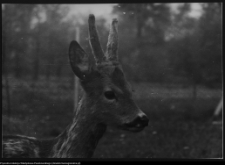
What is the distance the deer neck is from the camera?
219cm

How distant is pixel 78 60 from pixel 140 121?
66 cm

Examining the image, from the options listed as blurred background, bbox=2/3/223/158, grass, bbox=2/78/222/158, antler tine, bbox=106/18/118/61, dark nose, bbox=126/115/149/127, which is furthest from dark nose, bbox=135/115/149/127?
grass, bbox=2/78/222/158

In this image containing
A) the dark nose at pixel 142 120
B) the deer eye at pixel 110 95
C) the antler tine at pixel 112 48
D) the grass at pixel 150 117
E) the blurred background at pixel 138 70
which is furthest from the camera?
the blurred background at pixel 138 70

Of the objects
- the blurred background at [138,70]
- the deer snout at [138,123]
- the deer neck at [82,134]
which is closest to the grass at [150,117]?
the blurred background at [138,70]

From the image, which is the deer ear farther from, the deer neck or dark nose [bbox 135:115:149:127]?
dark nose [bbox 135:115:149:127]

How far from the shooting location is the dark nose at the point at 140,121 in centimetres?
204

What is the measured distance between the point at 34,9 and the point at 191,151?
281 centimetres

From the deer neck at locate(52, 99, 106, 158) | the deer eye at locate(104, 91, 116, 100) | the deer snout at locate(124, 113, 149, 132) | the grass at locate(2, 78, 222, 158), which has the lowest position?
the grass at locate(2, 78, 222, 158)

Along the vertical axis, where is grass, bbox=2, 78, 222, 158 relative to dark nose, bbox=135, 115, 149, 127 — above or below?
below

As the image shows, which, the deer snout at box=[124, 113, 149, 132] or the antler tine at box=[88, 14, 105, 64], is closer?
the deer snout at box=[124, 113, 149, 132]

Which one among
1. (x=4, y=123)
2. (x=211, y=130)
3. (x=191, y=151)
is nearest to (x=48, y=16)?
(x=4, y=123)

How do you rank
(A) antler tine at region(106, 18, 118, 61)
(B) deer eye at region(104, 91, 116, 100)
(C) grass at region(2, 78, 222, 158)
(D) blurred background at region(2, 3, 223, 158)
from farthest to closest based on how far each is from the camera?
(D) blurred background at region(2, 3, 223, 158)
(C) grass at region(2, 78, 222, 158)
(A) antler tine at region(106, 18, 118, 61)
(B) deer eye at region(104, 91, 116, 100)

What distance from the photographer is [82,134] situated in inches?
86.3

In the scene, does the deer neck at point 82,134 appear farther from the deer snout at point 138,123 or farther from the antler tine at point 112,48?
the antler tine at point 112,48
